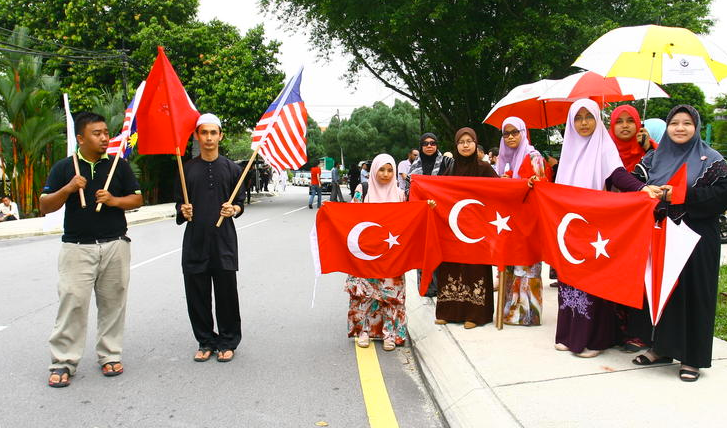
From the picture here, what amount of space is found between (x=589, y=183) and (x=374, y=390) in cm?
224

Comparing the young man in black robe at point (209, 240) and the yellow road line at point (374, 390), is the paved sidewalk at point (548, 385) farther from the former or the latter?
the young man in black robe at point (209, 240)

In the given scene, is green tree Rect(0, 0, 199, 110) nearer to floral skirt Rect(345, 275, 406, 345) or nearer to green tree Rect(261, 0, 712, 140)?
green tree Rect(261, 0, 712, 140)

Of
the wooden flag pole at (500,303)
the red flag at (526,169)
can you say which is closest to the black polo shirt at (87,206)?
the wooden flag pole at (500,303)

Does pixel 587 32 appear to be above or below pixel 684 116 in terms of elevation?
above

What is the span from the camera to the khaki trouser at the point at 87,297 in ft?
14.6

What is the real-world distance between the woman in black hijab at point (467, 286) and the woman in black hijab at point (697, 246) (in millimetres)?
1619

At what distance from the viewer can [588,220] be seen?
15.1 feet

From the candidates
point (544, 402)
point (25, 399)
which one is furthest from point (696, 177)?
point (25, 399)

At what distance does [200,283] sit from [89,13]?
28.1 meters

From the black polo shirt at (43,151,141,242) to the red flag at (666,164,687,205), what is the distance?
3946mm

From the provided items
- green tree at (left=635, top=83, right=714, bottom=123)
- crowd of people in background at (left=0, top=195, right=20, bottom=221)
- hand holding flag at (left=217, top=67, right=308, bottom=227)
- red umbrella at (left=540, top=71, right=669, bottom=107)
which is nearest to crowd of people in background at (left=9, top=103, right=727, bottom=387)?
hand holding flag at (left=217, top=67, right=308, bottom=227)

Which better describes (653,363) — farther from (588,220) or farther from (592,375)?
(588,220)

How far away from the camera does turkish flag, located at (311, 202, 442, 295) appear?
5.32 metres

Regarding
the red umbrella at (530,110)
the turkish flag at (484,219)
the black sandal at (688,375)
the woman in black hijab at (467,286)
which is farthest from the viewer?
the red umbrella at (530,110)
